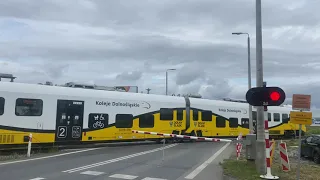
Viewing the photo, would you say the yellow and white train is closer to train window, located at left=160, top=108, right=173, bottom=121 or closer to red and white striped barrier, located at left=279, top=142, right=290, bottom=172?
train window, located at left=160, top=108, right=173, bottom=121

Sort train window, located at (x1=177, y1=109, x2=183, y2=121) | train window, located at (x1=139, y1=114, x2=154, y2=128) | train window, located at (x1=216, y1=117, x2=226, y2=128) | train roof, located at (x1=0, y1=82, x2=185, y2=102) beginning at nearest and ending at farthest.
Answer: train roof, located at (x1=0, y1=82, x2=185, y2=102) → train window, located at (x1=139, y1=114, x2=154, y2=128) → train window, located at (x1=177, y1=109, x2=183, y2=121) → train window, located at (x1=216, y1=117, x2=226, y2=128)

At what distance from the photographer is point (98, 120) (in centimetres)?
2158

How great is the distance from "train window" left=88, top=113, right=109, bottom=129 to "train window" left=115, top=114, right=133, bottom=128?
0.88 metres

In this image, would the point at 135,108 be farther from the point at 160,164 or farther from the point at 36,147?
the point at 160,164

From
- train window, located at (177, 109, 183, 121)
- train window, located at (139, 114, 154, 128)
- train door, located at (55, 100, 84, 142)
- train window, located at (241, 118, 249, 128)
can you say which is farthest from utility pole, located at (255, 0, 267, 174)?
train window, located at (241, 118, 249, 128)

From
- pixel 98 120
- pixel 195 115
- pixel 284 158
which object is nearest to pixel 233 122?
pixel 195 115

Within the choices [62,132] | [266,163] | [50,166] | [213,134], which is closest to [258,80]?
[266,163]

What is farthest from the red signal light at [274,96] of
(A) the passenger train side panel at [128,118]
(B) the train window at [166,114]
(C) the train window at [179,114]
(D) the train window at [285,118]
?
(D) the train window at [285,118]

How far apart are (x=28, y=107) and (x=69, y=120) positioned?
247 cm

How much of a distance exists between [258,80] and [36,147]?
40.4ft

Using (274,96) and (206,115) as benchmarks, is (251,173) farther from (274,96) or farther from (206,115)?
(206,115)

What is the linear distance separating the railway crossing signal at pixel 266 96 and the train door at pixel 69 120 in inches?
454

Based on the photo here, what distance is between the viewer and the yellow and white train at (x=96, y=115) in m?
18.0

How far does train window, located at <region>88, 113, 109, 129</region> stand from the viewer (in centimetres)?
2119
